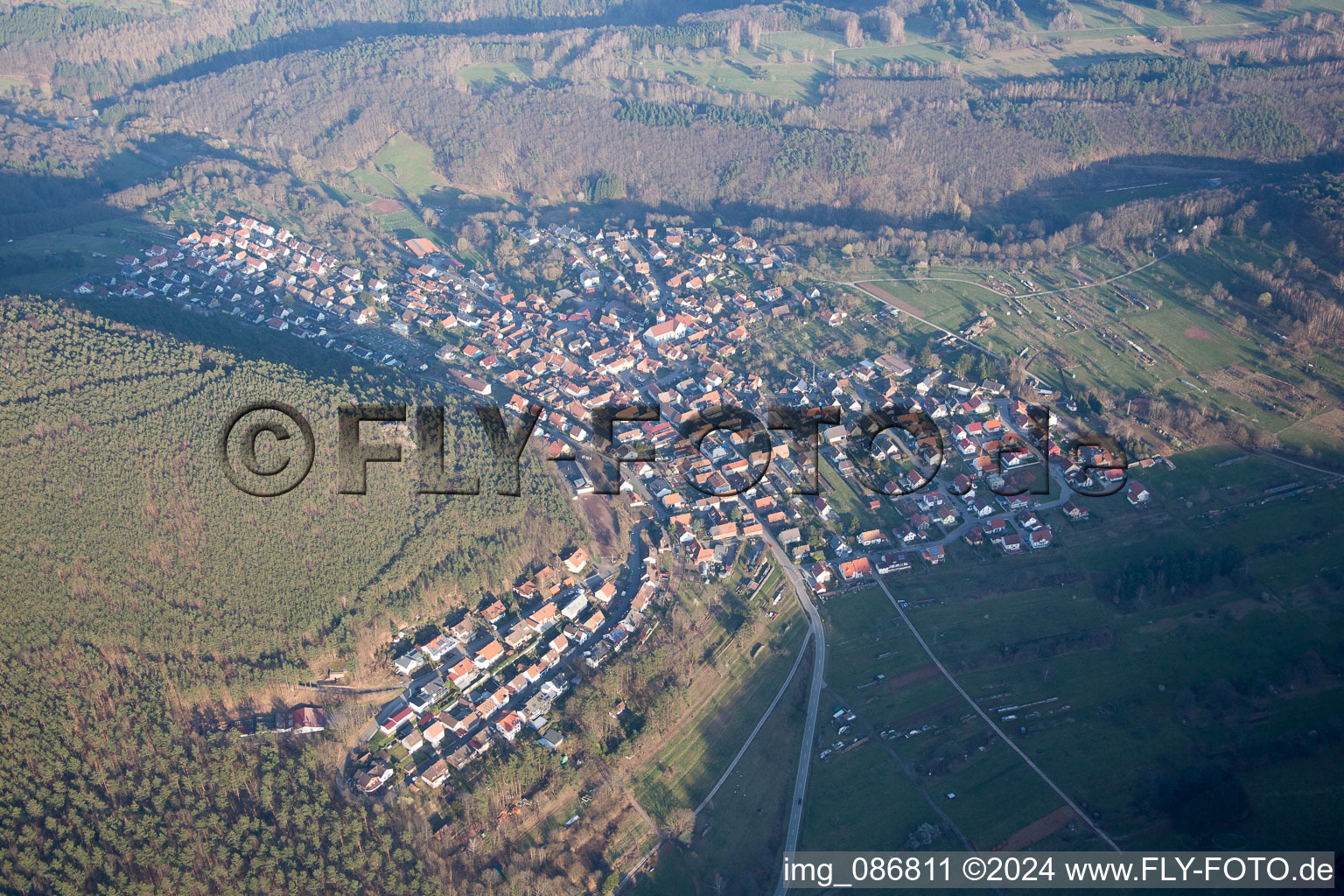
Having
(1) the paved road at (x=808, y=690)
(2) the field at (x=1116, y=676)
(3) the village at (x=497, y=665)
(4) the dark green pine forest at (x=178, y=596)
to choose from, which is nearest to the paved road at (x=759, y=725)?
(1) the paved road at (x=808, y=690)

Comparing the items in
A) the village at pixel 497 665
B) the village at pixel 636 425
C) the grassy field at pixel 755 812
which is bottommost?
the grassy field at pixel 755 812

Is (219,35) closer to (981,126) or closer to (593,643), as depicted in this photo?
(981,126)

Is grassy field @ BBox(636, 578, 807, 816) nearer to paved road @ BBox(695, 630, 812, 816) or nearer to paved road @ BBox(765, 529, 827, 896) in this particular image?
paved road @ BBox(695, 630, 812, 816)

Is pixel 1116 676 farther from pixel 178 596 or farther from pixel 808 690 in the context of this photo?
pixel 178 596

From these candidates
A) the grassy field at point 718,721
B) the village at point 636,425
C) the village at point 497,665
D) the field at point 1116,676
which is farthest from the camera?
the village at point 636,425

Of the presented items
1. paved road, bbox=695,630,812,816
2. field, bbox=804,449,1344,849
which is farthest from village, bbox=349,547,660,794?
field, bbox=804,449,1344,849

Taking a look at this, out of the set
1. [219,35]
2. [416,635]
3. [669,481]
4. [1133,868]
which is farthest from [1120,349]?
[219,35]

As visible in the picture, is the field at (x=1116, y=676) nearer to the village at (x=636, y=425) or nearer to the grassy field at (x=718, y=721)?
the grassy field at (x=718, y=721)
